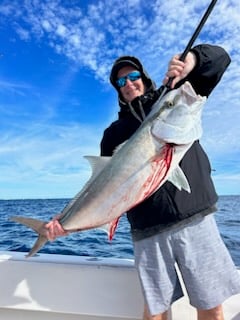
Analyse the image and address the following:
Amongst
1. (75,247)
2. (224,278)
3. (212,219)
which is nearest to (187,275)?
(224,278)

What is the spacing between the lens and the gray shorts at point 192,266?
7.04 feet

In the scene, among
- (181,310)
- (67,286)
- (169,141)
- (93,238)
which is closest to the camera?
(169,141)

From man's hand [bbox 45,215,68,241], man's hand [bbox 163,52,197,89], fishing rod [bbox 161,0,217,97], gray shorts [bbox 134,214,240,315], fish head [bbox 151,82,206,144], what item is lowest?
gray shorts [bbox 134,214,240,315]

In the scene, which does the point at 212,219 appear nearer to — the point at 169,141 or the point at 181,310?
the point at 169,141

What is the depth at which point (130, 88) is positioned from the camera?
255cm

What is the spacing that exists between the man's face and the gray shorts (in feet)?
3.16

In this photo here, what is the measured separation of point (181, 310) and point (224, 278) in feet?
2.32

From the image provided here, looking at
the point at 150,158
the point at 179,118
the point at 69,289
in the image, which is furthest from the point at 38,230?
the point at 179,118

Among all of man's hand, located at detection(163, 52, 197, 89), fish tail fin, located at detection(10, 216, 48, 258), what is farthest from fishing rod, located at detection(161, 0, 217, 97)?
fish tail fin, located at detection(10, 216, 48, 258)

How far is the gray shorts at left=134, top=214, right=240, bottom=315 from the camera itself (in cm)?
215

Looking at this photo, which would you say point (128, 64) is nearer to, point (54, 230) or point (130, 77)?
point (130, 77)

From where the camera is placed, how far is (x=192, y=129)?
1798 mm

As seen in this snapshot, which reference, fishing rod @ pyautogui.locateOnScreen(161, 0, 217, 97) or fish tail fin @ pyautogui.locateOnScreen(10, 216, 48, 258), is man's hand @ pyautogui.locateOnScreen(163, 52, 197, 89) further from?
fish tail fin @ pyautogui.locateOnScreen(10, 216, 48, 258)

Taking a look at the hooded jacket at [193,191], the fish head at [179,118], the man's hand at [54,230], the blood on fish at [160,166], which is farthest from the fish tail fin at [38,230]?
the fish head at [179,118]
